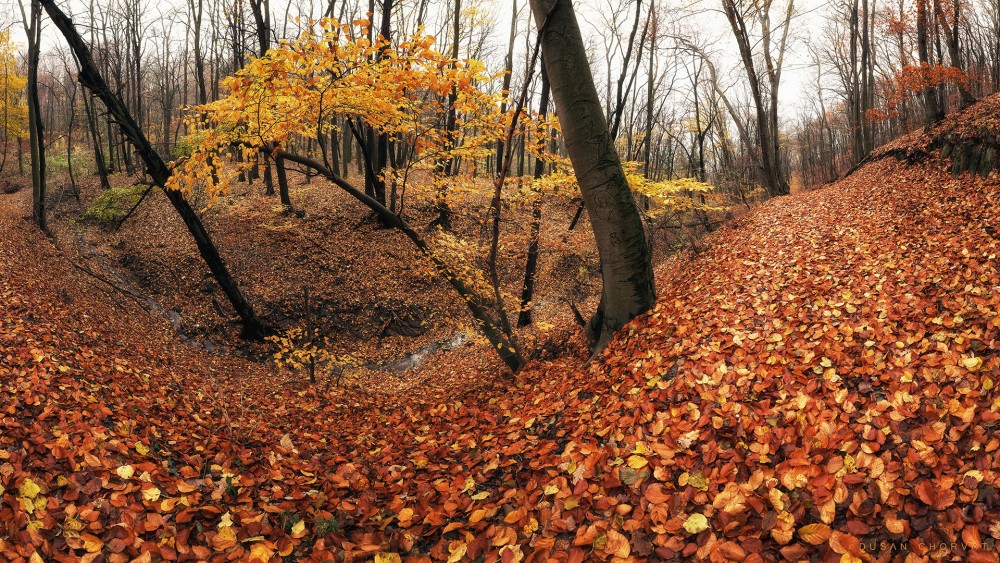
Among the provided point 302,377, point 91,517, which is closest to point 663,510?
point 91,517

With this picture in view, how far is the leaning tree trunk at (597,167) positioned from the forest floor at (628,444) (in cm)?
41

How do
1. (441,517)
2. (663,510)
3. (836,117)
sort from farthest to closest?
(836,117)
(441,517)
(663,510)

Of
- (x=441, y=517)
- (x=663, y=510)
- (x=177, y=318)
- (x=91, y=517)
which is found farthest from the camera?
(x=177, y=318)

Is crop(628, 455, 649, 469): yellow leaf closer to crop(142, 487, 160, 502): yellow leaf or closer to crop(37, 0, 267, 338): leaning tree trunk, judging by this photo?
crop(142, 487, 160, 502): yellow leaf

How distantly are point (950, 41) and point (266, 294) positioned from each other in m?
19.8

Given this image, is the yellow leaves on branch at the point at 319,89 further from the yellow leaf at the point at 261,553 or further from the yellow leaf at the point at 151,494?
the yellow leaf at the point at 261,553

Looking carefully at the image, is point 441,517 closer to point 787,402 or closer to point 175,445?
point 787,402

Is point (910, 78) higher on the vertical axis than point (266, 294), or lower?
higher

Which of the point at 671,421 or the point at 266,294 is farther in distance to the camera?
the point at 266,294

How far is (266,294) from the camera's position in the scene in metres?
11.2

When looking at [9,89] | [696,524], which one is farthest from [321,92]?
[9,89]

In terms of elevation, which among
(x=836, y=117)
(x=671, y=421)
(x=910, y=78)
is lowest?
(x=671, y=421)

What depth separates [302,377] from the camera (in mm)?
8023

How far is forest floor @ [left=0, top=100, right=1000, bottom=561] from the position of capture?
2236 millimetres
